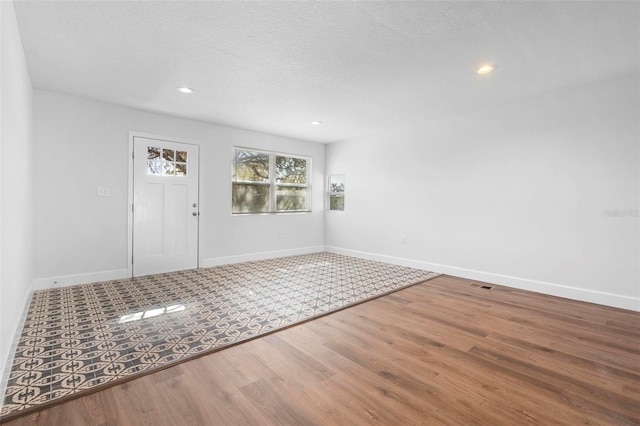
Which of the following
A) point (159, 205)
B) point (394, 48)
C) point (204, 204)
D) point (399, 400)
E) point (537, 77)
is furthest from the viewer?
point (204, 204)

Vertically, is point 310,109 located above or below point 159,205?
above

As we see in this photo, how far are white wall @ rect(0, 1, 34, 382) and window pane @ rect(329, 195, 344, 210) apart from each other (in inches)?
190

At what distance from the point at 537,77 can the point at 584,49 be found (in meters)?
0.56

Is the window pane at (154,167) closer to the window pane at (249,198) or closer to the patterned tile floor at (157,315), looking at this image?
the window pane at (249,198)

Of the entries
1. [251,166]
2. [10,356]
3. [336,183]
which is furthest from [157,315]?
[336,183]

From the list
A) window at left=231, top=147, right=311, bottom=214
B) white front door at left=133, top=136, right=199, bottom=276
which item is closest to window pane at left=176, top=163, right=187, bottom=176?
white front door at left=133, top=136, right=199, bottom=276

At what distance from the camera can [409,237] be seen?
5.19m

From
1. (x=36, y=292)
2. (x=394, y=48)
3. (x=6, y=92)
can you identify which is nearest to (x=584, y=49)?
(x=394, y=48)

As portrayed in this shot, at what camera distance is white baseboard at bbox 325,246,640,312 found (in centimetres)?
328

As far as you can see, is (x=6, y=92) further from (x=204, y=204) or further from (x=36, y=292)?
(x=204, y=204)

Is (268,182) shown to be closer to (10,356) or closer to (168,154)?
(168,154)

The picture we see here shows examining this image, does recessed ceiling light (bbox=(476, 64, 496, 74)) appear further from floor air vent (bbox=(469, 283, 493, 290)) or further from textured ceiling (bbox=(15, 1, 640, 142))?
floor air vent (bbox=(469, 283, 493, 290))

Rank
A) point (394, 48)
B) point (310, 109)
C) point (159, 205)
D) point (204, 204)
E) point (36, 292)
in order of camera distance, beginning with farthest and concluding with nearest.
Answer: point (204, 204), point (159, 205), point (310, 109), point (36, 292), point (394, 48)

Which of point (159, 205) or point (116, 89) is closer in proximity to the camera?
point (116, 89)
